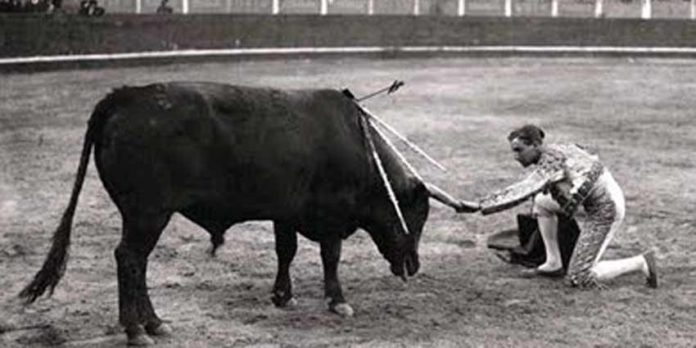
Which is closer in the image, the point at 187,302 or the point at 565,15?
the point at 187,302

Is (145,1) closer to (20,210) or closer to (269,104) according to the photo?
(20,210)

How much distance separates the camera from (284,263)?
7027mm

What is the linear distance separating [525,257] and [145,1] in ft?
60.0

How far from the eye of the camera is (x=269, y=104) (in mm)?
6617

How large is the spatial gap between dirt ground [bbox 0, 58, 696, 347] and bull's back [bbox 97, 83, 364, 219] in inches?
28.0

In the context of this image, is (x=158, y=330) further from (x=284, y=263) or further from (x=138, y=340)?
(x=284, y=263)

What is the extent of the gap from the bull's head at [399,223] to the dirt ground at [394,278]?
249mm

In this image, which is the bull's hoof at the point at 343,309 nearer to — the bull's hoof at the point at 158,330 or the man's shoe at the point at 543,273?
the bull's hoof at the point at 158,330

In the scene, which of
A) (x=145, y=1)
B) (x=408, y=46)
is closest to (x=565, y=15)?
(x=408, y=46)

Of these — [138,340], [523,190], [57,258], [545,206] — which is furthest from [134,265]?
[545,206]

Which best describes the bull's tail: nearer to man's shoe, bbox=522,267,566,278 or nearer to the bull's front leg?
the bull's front leg

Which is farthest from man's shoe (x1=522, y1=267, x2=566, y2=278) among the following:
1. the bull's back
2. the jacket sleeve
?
the bull's back

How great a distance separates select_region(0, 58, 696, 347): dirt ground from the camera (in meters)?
6.44

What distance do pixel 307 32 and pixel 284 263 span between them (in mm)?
19339
